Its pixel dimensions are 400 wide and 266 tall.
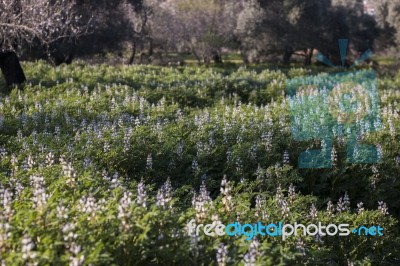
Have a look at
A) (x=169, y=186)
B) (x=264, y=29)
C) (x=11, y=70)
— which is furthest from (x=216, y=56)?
(x=169, y=186)

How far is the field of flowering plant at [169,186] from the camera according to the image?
4.35 metres

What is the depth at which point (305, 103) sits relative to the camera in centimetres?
1285

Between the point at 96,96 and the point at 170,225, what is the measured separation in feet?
30.2

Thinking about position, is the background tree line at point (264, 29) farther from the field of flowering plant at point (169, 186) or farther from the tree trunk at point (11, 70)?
the field of flowering plant at point (169, 186)

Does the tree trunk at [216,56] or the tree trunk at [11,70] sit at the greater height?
the tree trunk at [11,70]

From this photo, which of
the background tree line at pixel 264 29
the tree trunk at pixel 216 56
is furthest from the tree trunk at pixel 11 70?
the tree trunk at pixel 216 56

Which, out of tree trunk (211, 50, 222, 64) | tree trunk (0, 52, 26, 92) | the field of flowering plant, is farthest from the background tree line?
the field of flowering plant

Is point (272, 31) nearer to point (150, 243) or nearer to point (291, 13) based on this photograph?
point (291, 13)

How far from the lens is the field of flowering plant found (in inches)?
171

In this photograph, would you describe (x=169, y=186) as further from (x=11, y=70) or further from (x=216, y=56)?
(x=216, y=56)

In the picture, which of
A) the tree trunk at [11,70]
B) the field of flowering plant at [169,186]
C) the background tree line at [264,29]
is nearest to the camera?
the field of flowering plant at [169,186]

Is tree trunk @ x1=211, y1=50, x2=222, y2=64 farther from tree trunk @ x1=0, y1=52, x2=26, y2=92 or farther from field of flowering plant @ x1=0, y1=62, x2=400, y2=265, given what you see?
field of flowering plant @ x1=0, y1=62, x2=400, y2=265

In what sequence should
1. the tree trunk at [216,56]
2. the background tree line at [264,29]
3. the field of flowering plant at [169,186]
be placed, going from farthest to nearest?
the tree trunk at [216,56] → the background tree line at [264,29] → the field of flowering plant at [169,186]

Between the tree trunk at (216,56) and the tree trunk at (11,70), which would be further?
the tree trunk at (216,56)
